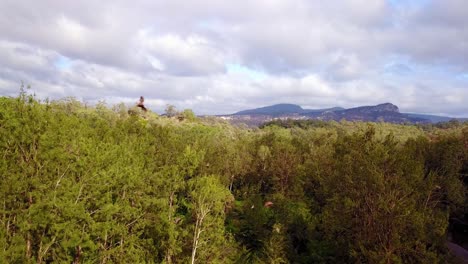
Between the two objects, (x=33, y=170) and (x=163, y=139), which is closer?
(x=33, y=170)

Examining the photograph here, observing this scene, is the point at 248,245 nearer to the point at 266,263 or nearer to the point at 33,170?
the point at 266,263

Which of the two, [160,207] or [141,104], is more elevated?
[141,104]

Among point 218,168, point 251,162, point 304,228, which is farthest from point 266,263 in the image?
point 251,162

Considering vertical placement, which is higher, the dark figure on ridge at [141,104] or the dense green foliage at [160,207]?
the dark figure on ridge at [141,104]

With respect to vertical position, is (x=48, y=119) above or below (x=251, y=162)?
above

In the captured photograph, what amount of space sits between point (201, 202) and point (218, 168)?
21411mm

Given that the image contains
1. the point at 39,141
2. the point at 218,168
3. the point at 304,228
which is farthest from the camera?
the point at 218,168

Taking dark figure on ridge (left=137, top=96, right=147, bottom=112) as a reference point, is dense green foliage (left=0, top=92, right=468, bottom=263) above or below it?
below

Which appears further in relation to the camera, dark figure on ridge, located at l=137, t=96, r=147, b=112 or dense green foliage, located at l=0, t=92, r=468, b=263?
dark figure on ridge, located at l=137, t=96, r=147, b=112

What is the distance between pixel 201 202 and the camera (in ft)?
99.2

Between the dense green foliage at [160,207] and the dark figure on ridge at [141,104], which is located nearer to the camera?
the dense green foliage at [160,207]

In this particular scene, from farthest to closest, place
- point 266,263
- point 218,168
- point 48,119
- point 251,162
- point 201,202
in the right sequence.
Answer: point 251,162, point 218,168, point 266,263, point 201,202, point 48,119

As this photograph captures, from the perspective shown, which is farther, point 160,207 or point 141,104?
point 141,104

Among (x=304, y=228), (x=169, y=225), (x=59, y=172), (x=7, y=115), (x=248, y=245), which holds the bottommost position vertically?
(x=248, y=245)
